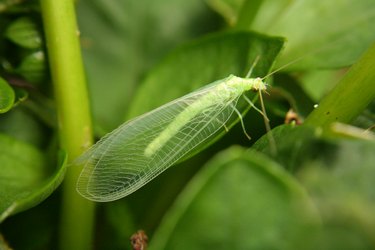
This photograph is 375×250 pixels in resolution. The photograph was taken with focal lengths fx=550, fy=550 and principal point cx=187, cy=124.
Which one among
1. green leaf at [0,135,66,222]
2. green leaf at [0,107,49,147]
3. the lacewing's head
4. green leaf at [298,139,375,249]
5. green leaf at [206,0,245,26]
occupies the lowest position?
green leaf at [0,107,49,147]

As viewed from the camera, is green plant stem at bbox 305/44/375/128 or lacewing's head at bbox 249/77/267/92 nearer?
green plant stem at bbox 305/44/375/128

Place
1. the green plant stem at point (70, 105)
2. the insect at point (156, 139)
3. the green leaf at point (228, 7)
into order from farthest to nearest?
the green leaf at point (228, 7)
the insect at point (156, 139)
the green plant stem at point (70, 105)

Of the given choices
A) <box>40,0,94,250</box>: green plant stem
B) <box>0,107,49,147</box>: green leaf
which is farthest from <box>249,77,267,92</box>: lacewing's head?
<box>0,107,49,147</box>: green leaf

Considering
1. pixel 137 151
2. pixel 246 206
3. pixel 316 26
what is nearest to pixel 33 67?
pixel 137 151

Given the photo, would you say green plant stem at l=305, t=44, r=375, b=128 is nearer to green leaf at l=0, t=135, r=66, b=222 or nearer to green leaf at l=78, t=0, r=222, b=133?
green leaf at l=0, t=135, r=66, b=222

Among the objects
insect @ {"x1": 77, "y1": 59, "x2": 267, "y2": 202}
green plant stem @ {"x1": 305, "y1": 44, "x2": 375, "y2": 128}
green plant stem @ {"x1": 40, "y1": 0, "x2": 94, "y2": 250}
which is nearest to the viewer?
green plant stem @ {"x1": 305, "y1": 44, "x2": 375, "y2": 128}

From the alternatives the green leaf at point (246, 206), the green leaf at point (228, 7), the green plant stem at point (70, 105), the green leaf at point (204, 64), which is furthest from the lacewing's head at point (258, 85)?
the green leaf at point (246, 206)

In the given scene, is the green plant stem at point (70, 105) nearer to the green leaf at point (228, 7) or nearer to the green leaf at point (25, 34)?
the green leaf at point (25, 34)
